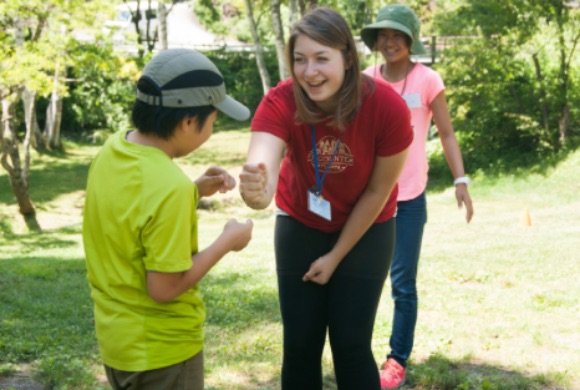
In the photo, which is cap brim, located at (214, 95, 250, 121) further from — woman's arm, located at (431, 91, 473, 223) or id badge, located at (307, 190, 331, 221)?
woman's arm, located at (431, 91, 473, 223)

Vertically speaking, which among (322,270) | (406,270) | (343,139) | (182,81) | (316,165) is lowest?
(406,270)

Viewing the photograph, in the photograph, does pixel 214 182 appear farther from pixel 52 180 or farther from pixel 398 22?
pixel 52 180

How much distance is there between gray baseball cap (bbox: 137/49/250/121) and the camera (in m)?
2.48

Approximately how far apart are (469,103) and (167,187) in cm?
1861

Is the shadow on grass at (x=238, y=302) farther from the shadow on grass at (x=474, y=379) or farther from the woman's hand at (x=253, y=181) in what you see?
the woman's hand at (x=253, y=181)

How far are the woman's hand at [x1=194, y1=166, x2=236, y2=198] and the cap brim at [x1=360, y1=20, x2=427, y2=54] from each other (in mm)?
1628

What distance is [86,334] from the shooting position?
5.51 m

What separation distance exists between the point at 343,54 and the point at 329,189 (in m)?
0.55

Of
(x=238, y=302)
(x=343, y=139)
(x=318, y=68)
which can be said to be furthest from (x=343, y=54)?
(x=238, y=302)

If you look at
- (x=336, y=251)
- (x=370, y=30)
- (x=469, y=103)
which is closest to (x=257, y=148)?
(x=336, y=251)

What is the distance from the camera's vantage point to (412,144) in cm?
427

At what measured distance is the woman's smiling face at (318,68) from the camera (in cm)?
308

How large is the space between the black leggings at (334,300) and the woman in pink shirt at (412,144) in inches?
33.6

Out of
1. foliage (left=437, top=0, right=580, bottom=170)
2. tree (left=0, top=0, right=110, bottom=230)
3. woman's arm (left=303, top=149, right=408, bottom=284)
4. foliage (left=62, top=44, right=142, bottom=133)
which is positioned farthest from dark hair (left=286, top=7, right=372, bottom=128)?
foliage (left=62, top=44, right=142, bottom=133)
